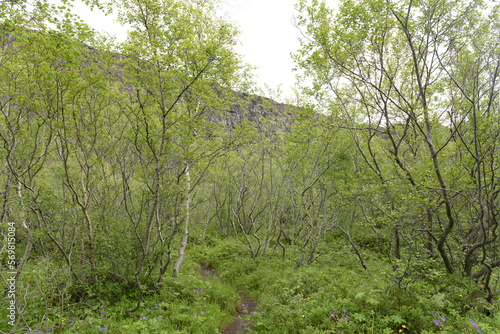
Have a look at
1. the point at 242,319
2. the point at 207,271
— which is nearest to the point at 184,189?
the point at 242,319

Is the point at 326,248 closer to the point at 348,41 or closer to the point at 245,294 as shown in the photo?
the point at 245,294

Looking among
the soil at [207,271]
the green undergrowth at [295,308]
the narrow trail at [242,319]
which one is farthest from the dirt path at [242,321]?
the soil at [207,271]

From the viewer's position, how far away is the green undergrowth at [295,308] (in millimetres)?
4461

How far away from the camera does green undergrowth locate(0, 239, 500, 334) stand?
4461 millimetres

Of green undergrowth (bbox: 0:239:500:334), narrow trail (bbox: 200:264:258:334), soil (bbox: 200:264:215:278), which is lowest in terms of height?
soil (bbox: 200:264:215:278)

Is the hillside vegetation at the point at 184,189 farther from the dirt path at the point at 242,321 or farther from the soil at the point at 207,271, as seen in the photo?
the soil at the point at 207,271

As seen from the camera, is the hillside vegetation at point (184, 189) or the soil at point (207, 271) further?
the soil at point (207, 271)

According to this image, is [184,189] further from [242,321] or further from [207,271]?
[207,271]

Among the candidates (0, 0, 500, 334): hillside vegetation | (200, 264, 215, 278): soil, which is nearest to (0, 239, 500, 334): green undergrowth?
(0, 0, 500, 334): hillside vegetation

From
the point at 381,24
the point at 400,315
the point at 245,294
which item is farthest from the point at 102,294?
the point at 381,24

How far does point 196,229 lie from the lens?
17328mm

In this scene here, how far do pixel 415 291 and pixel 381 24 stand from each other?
6297 mm

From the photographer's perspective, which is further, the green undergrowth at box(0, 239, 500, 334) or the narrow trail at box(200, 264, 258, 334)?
the narrow trail at box(200, 264, 258, 334)

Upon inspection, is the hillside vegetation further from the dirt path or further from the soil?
the soil
